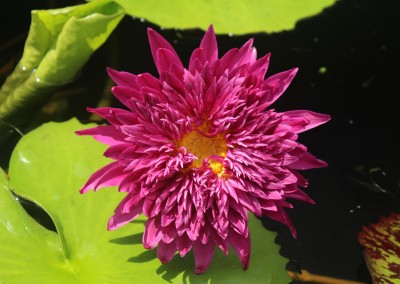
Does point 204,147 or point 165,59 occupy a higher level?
point 165,59

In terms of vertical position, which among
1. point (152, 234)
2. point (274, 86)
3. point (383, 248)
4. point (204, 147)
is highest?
point (274, 86)

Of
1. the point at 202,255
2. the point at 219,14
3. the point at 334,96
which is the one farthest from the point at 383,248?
the point at 219,14

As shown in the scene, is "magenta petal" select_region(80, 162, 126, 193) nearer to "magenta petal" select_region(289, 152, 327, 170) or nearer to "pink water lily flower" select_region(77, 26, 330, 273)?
"pink water lily flower" select_region(77, 26, 330, 273)

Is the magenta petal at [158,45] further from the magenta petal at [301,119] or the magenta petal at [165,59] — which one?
the magenta petal at [301,119]

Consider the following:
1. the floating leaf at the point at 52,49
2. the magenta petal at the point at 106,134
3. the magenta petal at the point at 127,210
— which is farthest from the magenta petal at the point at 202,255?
the floating leaf at the point at 52,49

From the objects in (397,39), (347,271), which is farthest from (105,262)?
(397,39)

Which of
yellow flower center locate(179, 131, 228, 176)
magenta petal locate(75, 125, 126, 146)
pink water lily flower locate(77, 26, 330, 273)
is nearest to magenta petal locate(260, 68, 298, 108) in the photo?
pink water lily flower locate(77, 26, 330, 273)

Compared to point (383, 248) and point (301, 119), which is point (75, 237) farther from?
point (383, 248)
